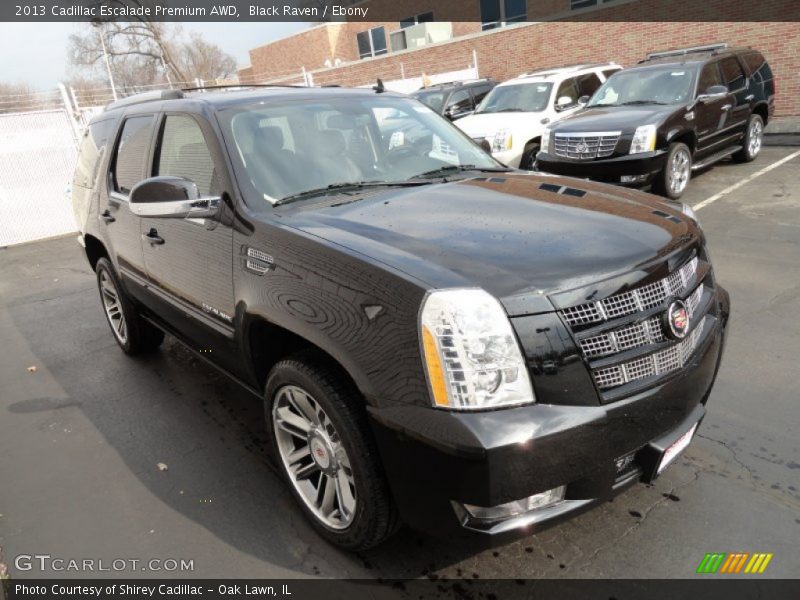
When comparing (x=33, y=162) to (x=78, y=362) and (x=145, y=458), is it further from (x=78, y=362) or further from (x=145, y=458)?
(x=145, y=458)

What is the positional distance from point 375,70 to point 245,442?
27013 mm

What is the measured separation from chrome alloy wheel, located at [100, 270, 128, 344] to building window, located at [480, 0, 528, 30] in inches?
901

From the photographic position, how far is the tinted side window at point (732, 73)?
935cm

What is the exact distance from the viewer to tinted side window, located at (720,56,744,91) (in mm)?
9352

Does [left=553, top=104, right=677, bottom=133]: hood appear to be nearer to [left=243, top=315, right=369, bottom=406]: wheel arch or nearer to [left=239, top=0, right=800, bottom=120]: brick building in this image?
[left=243, top=315, right=369, bottom=406]: wheel arch

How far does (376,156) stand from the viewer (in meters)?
3.41

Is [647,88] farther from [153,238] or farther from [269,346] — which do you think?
[269,346]

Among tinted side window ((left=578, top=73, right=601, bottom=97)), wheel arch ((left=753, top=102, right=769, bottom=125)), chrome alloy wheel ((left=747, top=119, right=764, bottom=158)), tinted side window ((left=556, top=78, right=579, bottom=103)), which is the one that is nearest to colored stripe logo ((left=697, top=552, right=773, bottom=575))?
chrome alloy wheel ((left=747, top=119, right=764, bottom=158))

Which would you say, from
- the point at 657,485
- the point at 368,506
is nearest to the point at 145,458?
the point at 368,506

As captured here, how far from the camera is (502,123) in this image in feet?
32.9

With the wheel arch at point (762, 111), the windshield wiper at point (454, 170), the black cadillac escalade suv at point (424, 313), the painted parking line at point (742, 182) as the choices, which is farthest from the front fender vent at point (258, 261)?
the wheel arch at point (762, 111)

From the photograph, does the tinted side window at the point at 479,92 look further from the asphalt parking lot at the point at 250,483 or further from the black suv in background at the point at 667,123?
the asphalt parking lot at the point at 250,483

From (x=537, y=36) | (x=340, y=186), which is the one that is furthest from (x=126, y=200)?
(x=537, y=36)

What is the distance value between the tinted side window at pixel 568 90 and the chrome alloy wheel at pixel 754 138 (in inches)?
115
